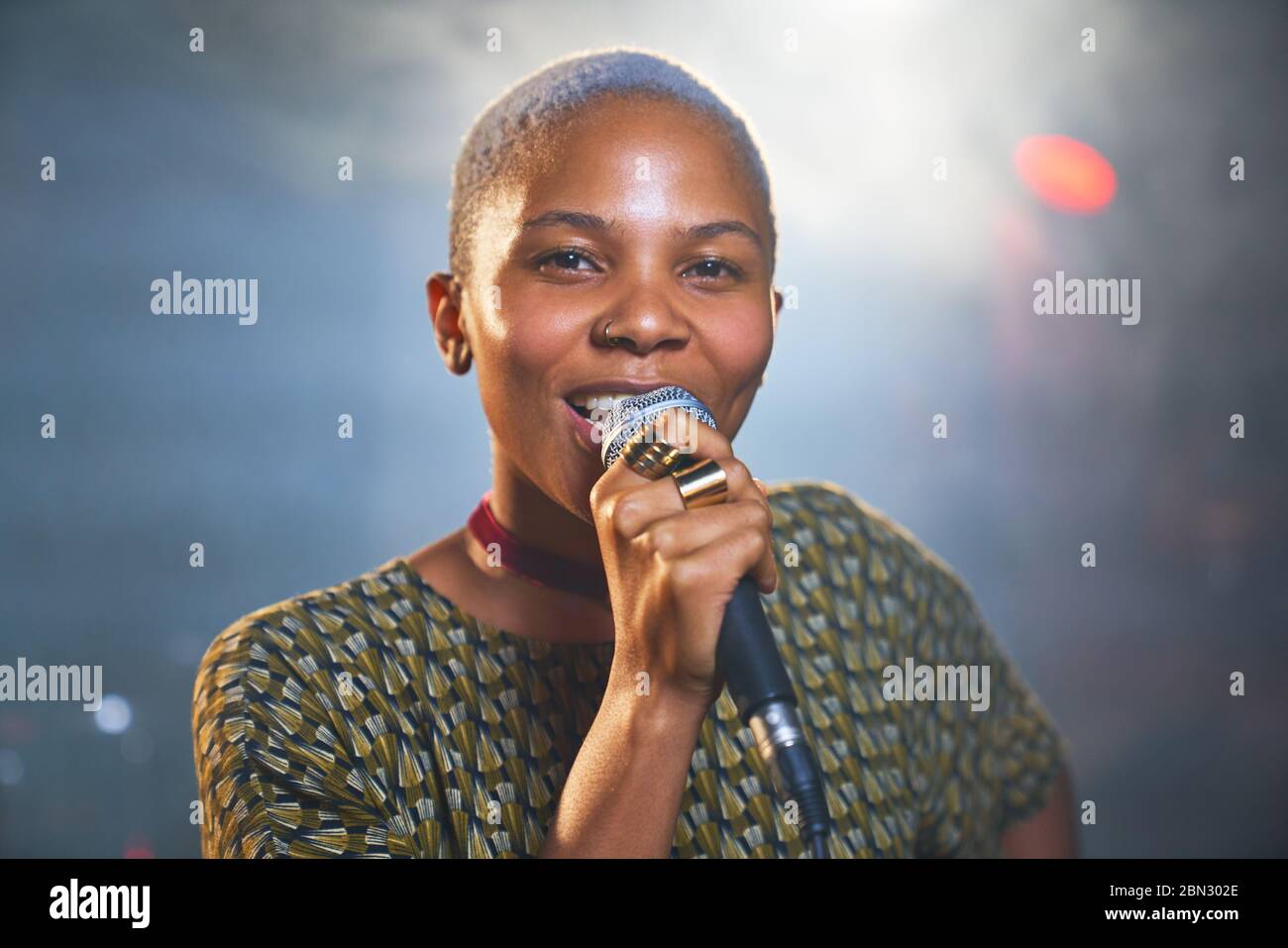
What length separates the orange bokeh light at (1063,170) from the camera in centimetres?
279

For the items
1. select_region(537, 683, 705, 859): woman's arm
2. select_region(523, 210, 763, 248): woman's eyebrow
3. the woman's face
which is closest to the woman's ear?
the woman's face

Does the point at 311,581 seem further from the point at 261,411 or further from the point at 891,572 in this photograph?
the point at 891,572

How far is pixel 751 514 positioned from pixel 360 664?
665 mm

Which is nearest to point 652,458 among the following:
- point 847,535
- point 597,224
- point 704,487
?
point 704,487

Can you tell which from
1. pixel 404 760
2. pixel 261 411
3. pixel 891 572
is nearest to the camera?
pixel 404 760

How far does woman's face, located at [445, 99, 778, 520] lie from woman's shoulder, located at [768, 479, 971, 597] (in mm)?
519

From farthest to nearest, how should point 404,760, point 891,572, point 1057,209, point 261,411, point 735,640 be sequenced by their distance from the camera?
1. point 1057,209
2. point 261,411
3. point 891,572
4. point 404,760
5. point 735,640

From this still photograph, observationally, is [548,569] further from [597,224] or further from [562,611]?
[597,224]

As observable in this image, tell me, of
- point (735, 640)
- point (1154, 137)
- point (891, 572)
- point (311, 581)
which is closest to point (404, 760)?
point (735, 640)

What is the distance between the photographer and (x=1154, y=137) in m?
2.86

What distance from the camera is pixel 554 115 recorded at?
4.76ft

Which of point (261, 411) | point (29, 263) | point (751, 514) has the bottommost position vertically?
point (751, 514)

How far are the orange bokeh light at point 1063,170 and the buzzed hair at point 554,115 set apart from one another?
1475 millimetres
